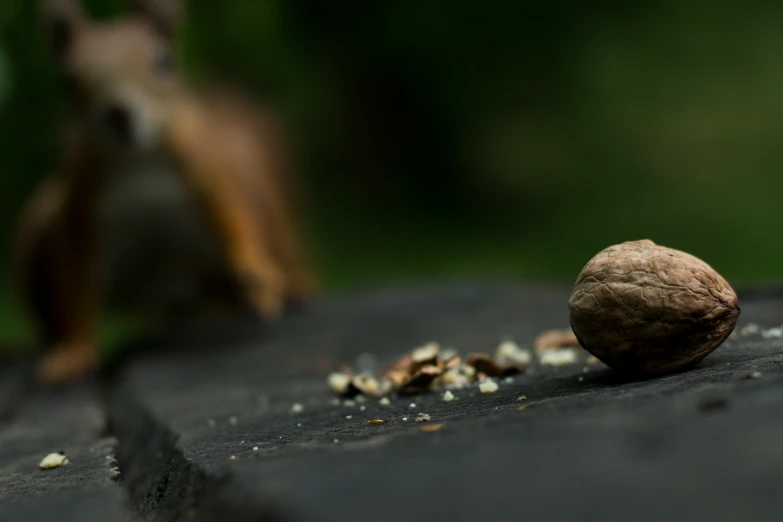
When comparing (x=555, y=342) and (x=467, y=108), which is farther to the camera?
(x=467, y=108)

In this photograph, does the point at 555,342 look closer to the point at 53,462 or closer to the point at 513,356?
the point at 513,356

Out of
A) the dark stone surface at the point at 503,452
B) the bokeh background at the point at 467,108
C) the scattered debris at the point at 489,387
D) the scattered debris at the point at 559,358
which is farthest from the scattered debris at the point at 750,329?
the bokeh background at the point at 467,108

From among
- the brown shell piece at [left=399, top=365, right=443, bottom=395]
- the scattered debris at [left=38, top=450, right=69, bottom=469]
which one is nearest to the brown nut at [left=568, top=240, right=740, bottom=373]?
the brown shell piece at [left=399, top=365, right=443, bottom=395]

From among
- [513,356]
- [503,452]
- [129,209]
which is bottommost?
[513,356]

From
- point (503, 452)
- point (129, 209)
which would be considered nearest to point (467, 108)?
point (129, 209)

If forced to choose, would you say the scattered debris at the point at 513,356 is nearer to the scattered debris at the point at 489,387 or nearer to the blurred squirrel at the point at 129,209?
the scattered debris at the point at 489,387

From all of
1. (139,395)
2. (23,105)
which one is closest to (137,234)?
(139,395)
